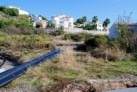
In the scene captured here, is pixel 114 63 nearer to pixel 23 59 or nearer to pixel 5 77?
pixel 23 59

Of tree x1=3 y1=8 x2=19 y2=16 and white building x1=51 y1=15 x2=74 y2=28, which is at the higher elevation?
tree x1=3 y1=8 x2=19 y2=16

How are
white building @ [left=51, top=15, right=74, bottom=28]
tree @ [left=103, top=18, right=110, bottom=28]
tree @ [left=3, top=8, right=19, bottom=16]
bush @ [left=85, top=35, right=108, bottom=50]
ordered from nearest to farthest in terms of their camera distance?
1. bush @ [left=85, top=35, right=108, bottom=50]
2. tree @ [left=3, top=8, right=19, bottom=16]
3. tree @ [left=103, top=18, right=110, bottom=28]
4. white building @ [left=51, top=15, right=74, bottom=28]

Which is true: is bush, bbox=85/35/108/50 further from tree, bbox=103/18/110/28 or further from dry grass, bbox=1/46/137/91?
tree, bbox=103/18/110/28

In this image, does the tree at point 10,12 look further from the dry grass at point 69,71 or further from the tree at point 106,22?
the dry grass at point 69,71

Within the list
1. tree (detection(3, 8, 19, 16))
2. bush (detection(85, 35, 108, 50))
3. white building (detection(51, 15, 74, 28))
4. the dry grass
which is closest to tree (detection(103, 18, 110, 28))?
white building (detection(51, 15, 74, 28))

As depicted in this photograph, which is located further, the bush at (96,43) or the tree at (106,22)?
the tree at (106,22)

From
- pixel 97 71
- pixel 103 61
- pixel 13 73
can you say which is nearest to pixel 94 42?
pixel 103 61

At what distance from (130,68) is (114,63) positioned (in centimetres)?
148

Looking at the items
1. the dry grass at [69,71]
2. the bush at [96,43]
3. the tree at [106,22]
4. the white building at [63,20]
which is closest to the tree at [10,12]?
the white building at [63,20]

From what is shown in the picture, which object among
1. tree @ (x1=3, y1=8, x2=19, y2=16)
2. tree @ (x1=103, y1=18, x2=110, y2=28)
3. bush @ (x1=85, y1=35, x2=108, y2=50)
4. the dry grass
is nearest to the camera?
the dry grass

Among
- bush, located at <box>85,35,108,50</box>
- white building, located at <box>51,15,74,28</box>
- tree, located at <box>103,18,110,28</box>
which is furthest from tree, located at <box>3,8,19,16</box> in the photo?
bush, located at <box>85,35,108,50</box>

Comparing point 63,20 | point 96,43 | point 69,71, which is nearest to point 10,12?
point 63,20

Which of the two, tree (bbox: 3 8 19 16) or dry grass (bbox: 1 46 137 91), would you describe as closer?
dry grass (bbox: 1 46 137 91)

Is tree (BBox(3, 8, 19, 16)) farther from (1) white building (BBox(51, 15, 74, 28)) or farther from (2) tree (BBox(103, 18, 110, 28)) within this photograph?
(2) tree (BBox(103, 18, 110, 28))
